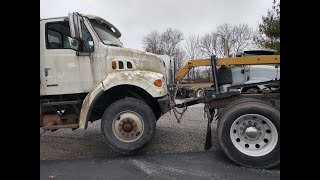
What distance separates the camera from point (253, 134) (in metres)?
4.12

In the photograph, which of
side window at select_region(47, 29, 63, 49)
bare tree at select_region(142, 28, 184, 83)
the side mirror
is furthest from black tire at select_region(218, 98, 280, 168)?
bare tree at select_region(142, 28, 184, 83)

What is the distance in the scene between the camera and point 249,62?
5.26 metres

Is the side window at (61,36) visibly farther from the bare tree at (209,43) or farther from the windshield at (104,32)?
the bare tree at (209,43)

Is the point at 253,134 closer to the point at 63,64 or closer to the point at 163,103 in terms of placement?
the point at 163,103

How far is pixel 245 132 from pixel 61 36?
11.7 ft

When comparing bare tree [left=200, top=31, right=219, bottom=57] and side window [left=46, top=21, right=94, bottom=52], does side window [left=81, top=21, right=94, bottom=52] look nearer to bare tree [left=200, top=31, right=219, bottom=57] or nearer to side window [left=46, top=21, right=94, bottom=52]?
side window [left=46, top=21, right=94, bottom=52]

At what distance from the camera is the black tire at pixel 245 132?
393 cm

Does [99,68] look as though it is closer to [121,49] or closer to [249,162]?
[121,49]

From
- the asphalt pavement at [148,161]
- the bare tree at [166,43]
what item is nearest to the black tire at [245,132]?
the asphalt pavement at [148,161]

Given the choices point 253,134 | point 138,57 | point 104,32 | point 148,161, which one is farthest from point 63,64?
point 253,134

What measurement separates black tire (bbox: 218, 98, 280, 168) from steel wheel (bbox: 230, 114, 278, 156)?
14 millimetres
